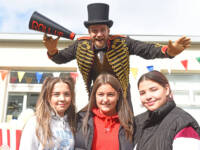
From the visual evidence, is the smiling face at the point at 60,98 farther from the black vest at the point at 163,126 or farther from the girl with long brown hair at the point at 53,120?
the black vest at the point at 163,126

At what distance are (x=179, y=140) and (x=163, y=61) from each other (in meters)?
4.89

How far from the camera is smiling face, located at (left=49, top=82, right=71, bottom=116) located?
1.93 meters

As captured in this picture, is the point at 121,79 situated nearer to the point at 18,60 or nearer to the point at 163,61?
the point at 163,61

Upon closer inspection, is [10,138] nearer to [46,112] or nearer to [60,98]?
[46,112]

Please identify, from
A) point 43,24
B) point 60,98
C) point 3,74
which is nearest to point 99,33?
point 43,24

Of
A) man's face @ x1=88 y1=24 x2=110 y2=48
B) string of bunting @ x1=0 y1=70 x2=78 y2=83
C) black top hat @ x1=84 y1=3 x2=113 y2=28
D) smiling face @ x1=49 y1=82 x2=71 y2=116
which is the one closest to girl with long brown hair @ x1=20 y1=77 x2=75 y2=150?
smiling face @ x1=49 y1=82 x2=71 y2=116

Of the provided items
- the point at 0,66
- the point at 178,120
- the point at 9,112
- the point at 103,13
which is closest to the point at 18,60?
the point at 0,66

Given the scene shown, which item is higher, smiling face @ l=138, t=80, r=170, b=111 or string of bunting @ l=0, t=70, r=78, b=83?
string of bunting @ l=0, t=70, r=78, b=83

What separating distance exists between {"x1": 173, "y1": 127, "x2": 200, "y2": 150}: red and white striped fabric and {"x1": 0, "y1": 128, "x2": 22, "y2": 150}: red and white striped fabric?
2.04 meters

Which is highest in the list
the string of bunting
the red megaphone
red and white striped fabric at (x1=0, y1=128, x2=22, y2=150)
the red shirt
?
the red megaphone

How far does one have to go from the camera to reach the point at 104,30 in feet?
6.84

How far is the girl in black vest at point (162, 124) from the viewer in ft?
4.27

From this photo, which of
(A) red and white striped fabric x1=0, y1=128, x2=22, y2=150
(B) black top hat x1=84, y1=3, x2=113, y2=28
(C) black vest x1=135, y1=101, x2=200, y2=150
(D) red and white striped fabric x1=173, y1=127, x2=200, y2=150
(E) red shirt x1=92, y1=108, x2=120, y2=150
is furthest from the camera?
(A) red and white striped fabric x1=0, y1=128, x2=22, y2=150

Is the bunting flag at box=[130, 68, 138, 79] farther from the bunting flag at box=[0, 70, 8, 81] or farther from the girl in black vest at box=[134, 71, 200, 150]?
the girl in black vest at box=[134, 71, 200, 150]
